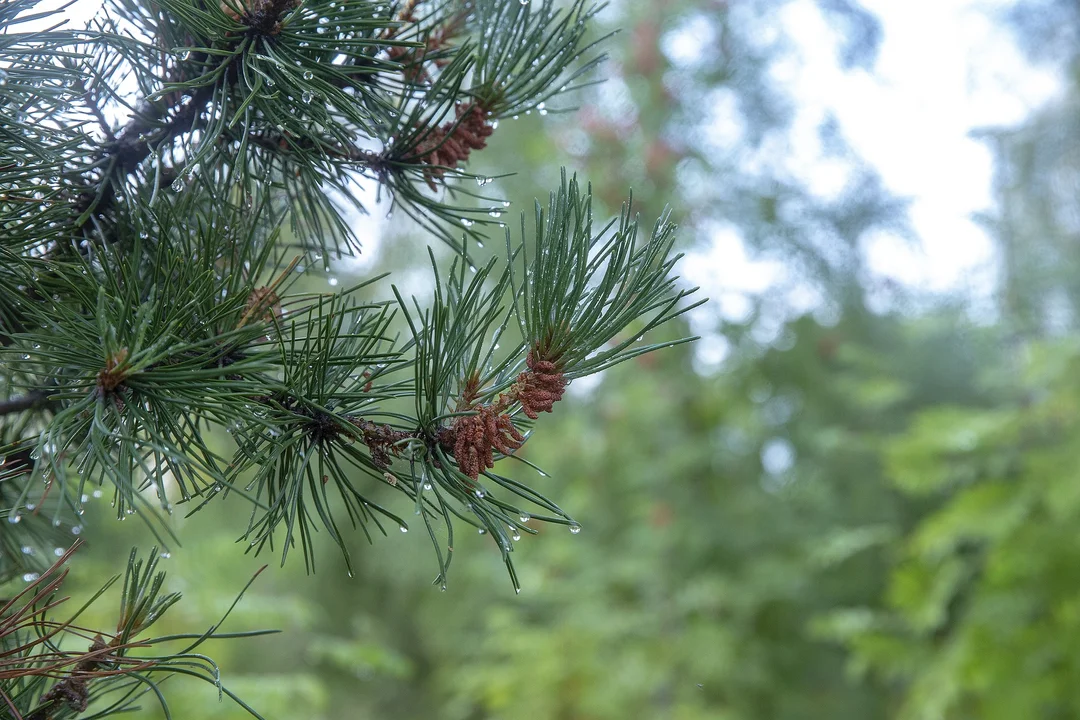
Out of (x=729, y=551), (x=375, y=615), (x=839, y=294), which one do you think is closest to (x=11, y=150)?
(x=729, y=551)

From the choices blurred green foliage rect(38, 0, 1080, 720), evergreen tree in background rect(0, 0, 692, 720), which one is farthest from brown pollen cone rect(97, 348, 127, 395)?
blurred green foliage rect(38, 0, 1080, 720)

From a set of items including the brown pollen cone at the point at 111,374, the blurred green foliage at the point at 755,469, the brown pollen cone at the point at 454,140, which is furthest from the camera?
the blurred green foliage at the point at 755,469

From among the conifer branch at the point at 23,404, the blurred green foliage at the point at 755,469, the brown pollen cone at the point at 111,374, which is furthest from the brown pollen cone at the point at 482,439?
the blurred green foliage at the point at 755,469

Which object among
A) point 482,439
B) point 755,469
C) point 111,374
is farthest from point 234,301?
point 755,469

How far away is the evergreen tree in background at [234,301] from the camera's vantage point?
59 cm

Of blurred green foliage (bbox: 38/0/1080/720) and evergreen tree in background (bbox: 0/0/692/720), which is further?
blurred green foliage (bbox: 38/0/1080/720)

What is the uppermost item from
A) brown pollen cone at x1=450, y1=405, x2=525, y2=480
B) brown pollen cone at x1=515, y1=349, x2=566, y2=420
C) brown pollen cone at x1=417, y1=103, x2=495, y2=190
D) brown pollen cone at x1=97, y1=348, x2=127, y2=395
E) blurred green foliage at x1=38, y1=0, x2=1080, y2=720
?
blurred green foliage at x1=38, y1=0, x2=1080, y2=720

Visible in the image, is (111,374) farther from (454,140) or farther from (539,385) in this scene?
(454,140)

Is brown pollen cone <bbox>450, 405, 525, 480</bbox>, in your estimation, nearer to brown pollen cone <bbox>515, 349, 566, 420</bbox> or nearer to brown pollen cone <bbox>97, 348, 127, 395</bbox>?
brown pollen cone <bbox>515, 349, 566, 420</bbox>

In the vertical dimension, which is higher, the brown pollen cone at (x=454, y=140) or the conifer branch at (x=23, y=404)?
the brown pollen cone at (x=454, y=140)

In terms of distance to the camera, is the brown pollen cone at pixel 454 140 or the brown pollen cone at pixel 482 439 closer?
the brown pollen cone at pixel 482 439

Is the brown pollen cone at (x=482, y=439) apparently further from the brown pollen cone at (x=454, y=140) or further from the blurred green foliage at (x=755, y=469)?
the blurred green foliage at (x=755, y=469)

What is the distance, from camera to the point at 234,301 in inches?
25.1

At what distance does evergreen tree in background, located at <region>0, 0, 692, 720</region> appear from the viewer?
587 mm
